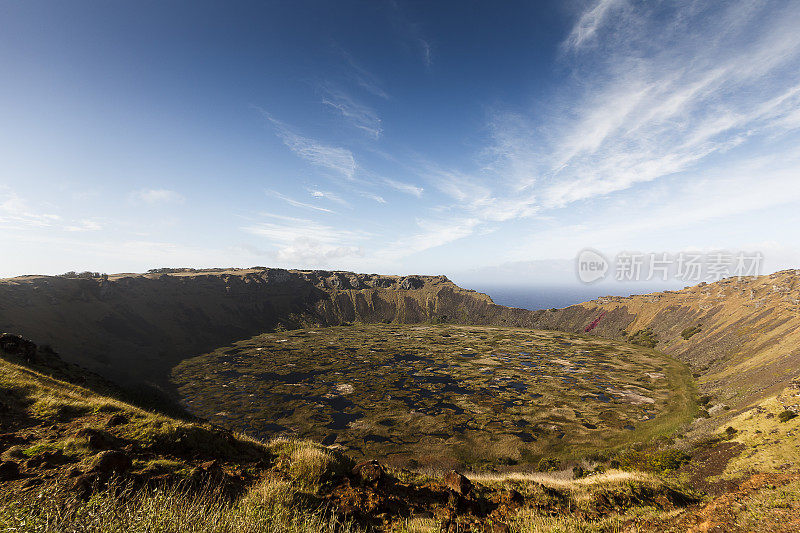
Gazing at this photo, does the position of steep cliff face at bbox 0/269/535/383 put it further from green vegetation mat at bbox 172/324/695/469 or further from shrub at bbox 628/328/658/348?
shrub at bbox 628/328/658/348

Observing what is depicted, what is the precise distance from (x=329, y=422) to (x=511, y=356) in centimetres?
7856

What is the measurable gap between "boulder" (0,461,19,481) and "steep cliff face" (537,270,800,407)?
262 ft

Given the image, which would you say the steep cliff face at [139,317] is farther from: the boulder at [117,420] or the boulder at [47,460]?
the boulder at [47,460]

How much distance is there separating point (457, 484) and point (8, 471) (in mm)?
15583

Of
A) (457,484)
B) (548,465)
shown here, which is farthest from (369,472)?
(548,465)

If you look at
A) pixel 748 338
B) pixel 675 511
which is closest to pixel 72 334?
pixel 675 511

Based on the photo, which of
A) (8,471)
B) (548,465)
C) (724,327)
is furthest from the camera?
(724,327)

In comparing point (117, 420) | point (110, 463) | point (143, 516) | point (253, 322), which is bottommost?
point (253, 322)

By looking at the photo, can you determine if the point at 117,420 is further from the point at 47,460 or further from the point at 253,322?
the point at 253,322

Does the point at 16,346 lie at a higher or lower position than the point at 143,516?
lower

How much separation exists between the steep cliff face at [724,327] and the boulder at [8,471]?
7983 centimetres

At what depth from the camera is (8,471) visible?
848cm

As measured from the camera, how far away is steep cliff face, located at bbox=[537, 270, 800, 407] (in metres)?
59.3

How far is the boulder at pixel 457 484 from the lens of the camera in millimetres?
13047
